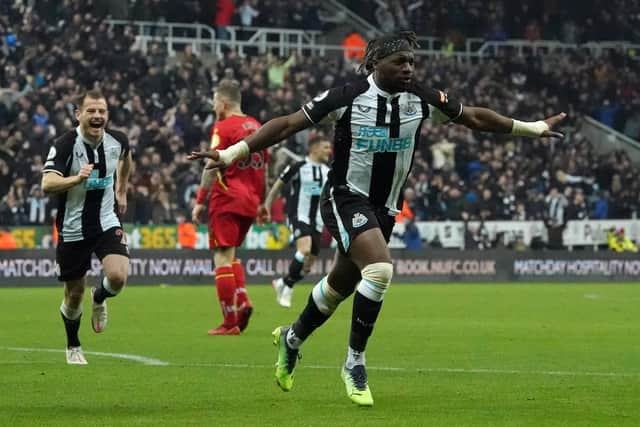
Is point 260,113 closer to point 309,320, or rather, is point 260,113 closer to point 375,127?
point 309,320

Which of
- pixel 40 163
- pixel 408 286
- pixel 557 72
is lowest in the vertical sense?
pixel 408 286

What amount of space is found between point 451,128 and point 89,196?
25473 millimetres

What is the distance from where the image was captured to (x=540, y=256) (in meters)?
31.8

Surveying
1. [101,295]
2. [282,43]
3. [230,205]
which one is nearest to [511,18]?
[282,43]

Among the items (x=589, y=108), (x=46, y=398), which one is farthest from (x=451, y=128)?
(x=46, y=398)

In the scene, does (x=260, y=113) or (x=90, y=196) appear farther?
(x=260, y=113)

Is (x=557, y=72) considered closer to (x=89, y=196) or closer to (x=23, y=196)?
(x=23, y=196)

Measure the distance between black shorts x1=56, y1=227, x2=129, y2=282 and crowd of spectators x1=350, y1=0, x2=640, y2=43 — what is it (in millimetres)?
30269

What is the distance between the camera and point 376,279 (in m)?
9.08

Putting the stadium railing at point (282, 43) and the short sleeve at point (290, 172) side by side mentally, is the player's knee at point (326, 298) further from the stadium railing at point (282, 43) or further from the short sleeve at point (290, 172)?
the stadium railing at point (282, 43)

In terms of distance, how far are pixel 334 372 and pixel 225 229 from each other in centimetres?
449

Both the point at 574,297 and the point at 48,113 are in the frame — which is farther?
the point at 48,113

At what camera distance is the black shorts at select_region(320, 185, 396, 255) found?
9.32 metres

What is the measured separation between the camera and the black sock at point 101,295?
12.0 meters
